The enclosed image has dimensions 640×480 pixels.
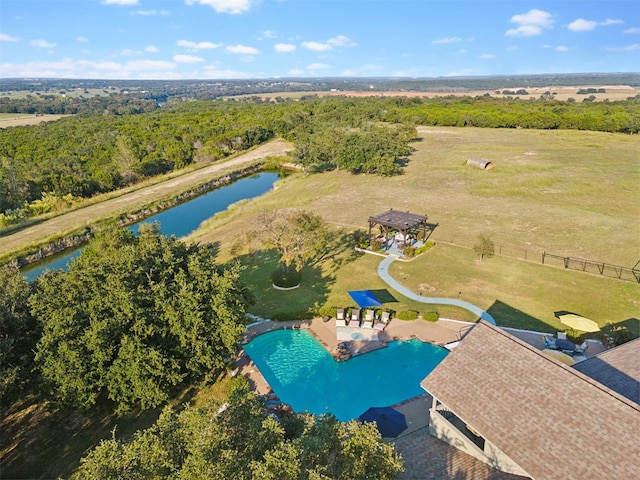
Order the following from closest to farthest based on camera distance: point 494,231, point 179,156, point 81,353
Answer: point 81,353
point 494,231
point 179,156

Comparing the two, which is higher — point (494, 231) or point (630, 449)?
point (630, 449)

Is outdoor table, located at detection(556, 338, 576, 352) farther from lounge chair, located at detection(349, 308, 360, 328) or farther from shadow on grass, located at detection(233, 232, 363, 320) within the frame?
shadow on grass, located at detection(233, 232, 363, 320)

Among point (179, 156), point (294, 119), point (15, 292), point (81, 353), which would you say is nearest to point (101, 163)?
point (179, 156)

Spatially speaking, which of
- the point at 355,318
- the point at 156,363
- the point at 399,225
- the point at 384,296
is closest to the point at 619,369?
the point at 355,318

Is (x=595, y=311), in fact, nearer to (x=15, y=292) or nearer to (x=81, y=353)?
(x=81, y=353)

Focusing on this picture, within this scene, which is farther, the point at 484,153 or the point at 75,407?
the point at 484,153

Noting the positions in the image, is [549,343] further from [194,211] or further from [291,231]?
[194,211]

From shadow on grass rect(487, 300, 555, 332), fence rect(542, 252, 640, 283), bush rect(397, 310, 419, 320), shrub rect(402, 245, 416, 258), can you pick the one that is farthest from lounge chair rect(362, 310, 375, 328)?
fence rect(542, 252, 640, 283)
